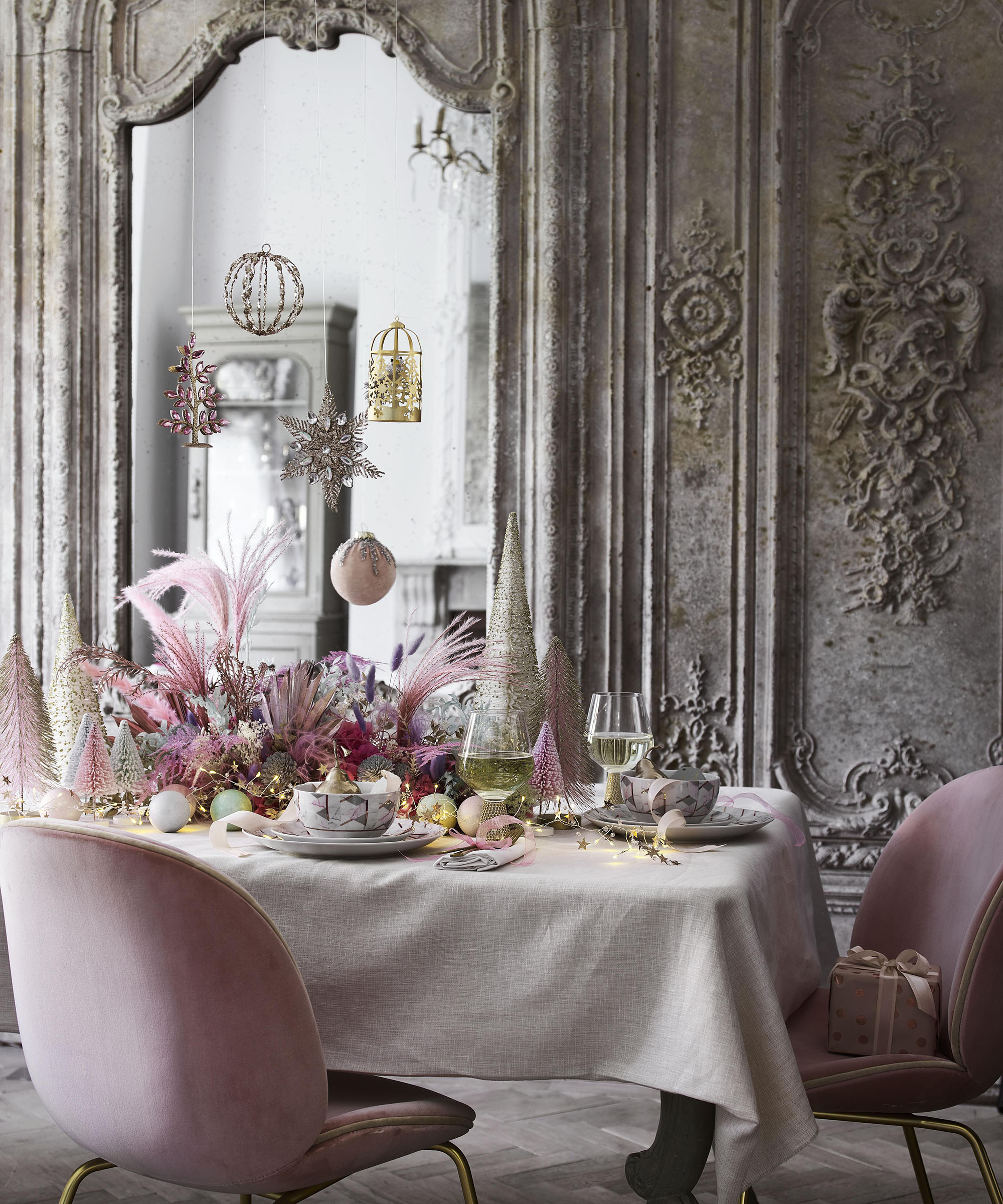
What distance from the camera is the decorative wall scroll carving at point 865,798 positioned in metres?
3.47

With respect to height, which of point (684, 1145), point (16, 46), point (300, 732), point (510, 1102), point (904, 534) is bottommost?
point (510, 1102)

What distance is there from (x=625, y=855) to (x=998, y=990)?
558 mm

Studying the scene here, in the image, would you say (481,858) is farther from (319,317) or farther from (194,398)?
(319,317)

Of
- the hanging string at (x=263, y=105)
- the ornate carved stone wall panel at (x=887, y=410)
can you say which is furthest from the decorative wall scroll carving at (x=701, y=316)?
the hanging string at (x=263, y=105)

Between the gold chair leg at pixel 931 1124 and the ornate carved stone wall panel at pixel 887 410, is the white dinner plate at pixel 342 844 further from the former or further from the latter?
the ornate carved stone wall panel at pixel 887 410

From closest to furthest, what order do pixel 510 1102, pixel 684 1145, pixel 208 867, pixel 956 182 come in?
1. pixel 208 867
2. pixel 684 1145
3. pixel 510 1102
4. pixel 956 182

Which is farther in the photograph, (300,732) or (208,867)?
(300,732)

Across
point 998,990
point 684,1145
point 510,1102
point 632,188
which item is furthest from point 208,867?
point 632,188

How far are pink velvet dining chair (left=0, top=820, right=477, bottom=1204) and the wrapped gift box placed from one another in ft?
2.57

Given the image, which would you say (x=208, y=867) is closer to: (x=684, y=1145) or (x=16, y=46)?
(x=684, y=1145)

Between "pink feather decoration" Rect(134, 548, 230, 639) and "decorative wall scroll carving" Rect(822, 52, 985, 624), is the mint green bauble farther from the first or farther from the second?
"decorative wall scroll carving" Rect(822, 52, 985, 624)

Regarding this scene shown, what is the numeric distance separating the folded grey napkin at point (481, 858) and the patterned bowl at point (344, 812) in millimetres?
105

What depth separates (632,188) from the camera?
356 cm

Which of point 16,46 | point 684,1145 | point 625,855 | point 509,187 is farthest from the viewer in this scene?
point 16,46
